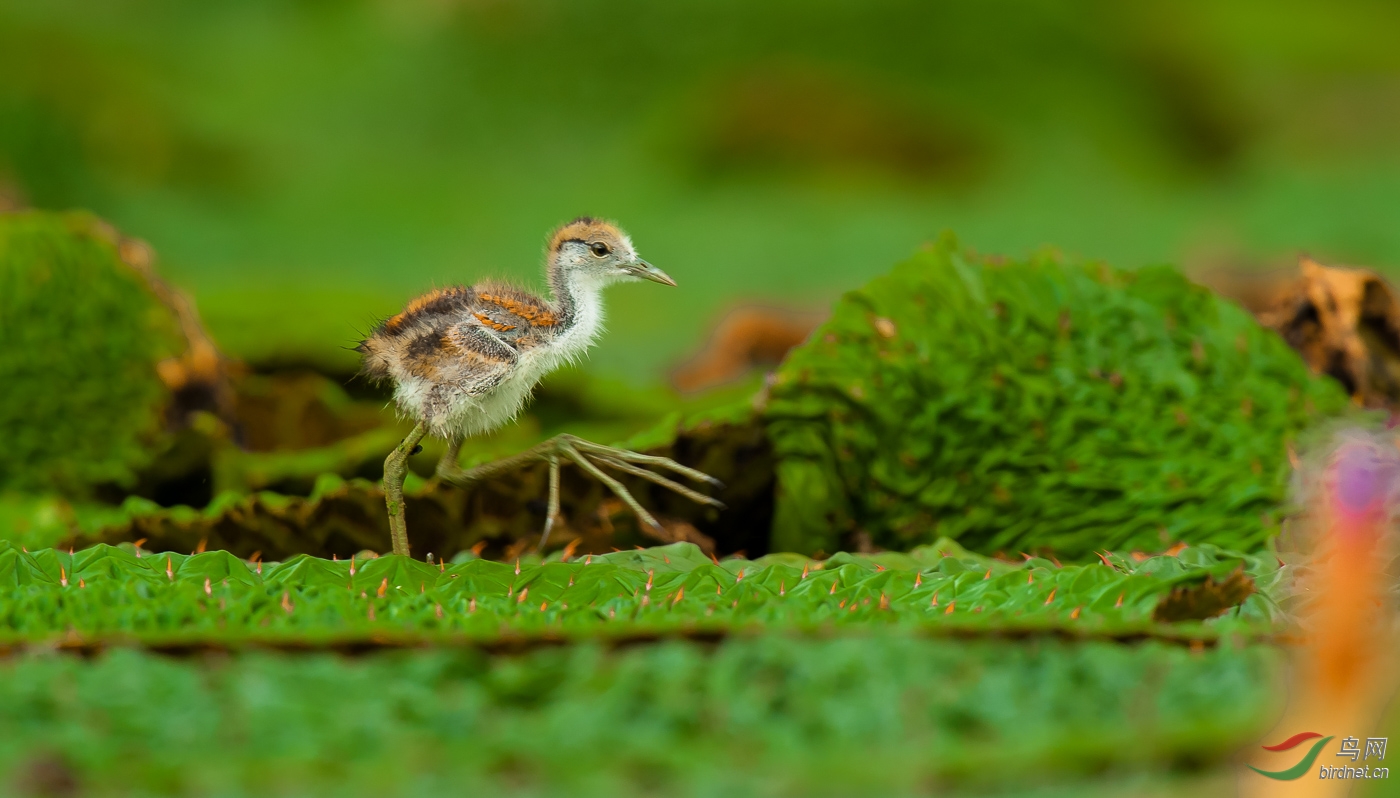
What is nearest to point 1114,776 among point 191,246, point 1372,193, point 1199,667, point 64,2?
point 1199,667

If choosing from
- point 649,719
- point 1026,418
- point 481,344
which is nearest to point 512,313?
point 481,344

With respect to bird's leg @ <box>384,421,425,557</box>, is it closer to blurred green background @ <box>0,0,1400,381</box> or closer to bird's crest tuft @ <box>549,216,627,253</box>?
bird's crest tuft @ <box>549,216,627,253</box>

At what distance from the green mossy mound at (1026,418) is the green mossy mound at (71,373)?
7.10ft

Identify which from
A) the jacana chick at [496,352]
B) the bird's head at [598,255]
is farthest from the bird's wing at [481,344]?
the bird's head at [598,255]

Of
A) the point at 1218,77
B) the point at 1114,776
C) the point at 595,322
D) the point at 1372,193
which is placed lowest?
the point at 1114,776

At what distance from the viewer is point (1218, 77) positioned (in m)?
13.0

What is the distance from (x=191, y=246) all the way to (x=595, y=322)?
300 inches

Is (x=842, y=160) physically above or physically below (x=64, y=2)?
below

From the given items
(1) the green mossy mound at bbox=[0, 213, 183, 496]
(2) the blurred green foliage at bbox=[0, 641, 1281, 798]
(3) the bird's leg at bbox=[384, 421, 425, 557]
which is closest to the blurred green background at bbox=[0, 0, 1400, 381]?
(1) the green mossy mound at bbox=[0, 213, 183, 496]

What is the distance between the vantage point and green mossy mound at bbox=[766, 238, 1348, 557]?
3.28m

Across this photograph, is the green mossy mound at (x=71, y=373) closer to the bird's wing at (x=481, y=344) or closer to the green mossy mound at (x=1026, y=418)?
the bird's wing at (x=481, y=344)

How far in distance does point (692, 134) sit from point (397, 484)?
346 inches

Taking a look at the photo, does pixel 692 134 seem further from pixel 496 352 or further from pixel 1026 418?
pixel 496 352

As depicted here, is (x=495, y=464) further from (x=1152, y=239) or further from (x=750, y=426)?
(x=1152, y=239)
